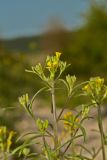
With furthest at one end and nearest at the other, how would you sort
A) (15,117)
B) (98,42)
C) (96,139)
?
(98,42)
(96,139)
(15,117)

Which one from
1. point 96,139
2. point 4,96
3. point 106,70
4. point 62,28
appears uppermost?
point 62,28

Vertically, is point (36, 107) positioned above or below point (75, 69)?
below

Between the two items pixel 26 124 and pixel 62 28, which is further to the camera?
pixel 62 28

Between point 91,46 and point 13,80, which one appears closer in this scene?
point 13,80

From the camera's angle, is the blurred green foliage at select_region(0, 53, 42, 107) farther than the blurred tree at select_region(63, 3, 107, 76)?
No

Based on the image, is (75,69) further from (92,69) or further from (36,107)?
(36,107)

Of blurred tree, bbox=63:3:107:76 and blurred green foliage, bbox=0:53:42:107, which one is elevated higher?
blurred tree, bbox=63:3:107:76

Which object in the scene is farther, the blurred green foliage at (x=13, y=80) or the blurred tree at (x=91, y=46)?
the blurred tree at (x=91, y=46)

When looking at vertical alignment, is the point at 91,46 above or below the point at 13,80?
above

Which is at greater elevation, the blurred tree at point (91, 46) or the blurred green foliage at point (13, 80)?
the blurred tree at point (91, 46)

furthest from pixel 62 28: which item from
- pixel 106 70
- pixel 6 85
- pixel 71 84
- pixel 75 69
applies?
pixel 71 84

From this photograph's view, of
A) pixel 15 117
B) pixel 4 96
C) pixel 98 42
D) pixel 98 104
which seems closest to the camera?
pixel 98 104
